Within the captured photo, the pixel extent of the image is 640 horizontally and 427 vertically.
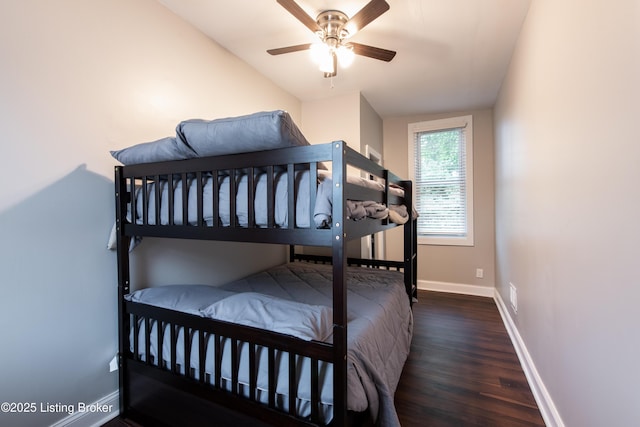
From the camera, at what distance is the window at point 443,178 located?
12.4 feet

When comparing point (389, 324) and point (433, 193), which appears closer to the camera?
point (389, 324)

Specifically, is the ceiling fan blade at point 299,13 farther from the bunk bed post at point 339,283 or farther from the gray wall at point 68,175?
the bunk bed post at point 339,283

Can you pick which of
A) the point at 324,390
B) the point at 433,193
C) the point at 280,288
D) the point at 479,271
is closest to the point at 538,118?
the point at 324,390

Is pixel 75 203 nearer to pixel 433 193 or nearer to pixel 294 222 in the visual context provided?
pixel 294 222

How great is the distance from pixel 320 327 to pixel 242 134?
85 centimetres

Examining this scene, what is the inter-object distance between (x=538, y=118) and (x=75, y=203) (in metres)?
2.59

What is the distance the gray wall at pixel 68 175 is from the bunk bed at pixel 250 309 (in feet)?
0.41

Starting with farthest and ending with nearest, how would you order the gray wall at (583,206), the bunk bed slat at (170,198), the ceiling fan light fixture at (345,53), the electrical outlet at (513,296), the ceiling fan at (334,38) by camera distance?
the electrical outlet at (513,296), the ceiling fan light fixture at (345,53), the ceiling fan at (334,38), the bunk bed slat at (170,198), the gray wall at (583,206)

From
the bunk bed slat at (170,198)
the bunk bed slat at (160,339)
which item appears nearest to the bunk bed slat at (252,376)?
the bunk bed slat at (160,339)

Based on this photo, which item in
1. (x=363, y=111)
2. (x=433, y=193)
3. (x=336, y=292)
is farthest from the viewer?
(x=433, y=193)

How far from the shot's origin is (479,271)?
12.2 ft

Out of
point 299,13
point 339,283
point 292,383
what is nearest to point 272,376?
point 292,383

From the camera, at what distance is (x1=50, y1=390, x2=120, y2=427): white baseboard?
1413 millimetres

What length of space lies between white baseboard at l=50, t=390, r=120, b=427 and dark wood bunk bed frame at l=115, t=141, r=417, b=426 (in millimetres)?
50
